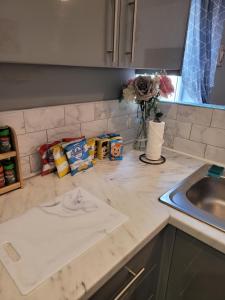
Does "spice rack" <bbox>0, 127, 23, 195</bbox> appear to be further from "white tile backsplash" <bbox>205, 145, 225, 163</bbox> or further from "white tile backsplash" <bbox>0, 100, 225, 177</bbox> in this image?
"white tile backsplash" <bbox>205, 145, 225, 163</bbox>

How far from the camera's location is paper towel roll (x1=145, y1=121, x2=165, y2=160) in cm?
122

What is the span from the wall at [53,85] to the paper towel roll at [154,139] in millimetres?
325

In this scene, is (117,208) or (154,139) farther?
(154,139)

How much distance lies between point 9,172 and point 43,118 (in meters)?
0.29

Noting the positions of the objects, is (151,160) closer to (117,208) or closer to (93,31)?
(117,208)

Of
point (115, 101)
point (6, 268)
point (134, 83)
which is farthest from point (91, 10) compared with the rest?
point (6, 268)

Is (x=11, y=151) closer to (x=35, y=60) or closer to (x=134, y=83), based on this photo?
(x=35, y=60)

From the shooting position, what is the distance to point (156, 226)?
0.76 meters

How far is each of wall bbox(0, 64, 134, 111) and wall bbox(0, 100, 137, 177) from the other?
0.12 ft

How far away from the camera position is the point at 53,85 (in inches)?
40.7

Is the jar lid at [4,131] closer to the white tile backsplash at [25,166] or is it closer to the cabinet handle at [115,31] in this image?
the white tile backsplash at [25,166]

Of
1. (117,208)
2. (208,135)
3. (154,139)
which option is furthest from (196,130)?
(117,208)

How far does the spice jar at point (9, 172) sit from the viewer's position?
0.90 meters

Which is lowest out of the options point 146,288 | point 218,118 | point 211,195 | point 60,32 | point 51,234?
point 146,288
